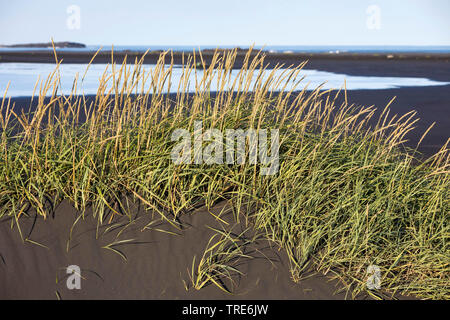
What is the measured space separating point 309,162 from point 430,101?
41.9 ft

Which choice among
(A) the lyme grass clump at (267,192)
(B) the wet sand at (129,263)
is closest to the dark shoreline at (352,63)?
(A) the lyme grass clump at (267,192)

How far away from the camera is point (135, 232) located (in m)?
2.81

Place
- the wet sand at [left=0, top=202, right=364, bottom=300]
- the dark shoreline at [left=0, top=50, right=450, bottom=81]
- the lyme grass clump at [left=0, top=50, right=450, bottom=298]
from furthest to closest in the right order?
the dark shoreline at [left=0, top=50, right=450, bottom=81] → the lyme grass clump at [left=0, top=50, right=450, bottom=298] → the wet sand at [left=0, top=202, right=364, bottom=300]

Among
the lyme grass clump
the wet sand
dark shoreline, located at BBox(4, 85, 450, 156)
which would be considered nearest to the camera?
the wet sand

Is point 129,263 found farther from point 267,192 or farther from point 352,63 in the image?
point 352,63

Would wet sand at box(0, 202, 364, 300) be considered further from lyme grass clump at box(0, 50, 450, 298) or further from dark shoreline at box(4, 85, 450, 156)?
dark shoreline at box(4, 85, 450, 156)

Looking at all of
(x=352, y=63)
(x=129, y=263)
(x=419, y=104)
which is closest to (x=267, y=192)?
(x=129, y=263)

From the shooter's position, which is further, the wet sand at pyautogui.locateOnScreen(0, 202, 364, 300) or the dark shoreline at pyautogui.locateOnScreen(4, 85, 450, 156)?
the dark shoreline at pyautogui.locateOnScreen(4, 85, 450, 156)

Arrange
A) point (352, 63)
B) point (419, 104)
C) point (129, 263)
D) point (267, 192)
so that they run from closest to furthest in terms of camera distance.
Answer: point (129, 263)
point (267, 192)
point (419, 104)
point (352, 63)

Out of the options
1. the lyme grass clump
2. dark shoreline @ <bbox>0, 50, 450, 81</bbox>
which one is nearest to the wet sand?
the lyme grass clump

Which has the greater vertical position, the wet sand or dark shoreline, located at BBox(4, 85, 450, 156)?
dark shoreline, located at BBox(4, 85, 450, 156)

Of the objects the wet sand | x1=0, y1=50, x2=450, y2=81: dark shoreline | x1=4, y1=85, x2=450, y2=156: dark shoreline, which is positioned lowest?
the wet sand

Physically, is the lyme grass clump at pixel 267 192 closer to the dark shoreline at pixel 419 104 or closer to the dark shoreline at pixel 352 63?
the dark shoreline at pixel 419 104
